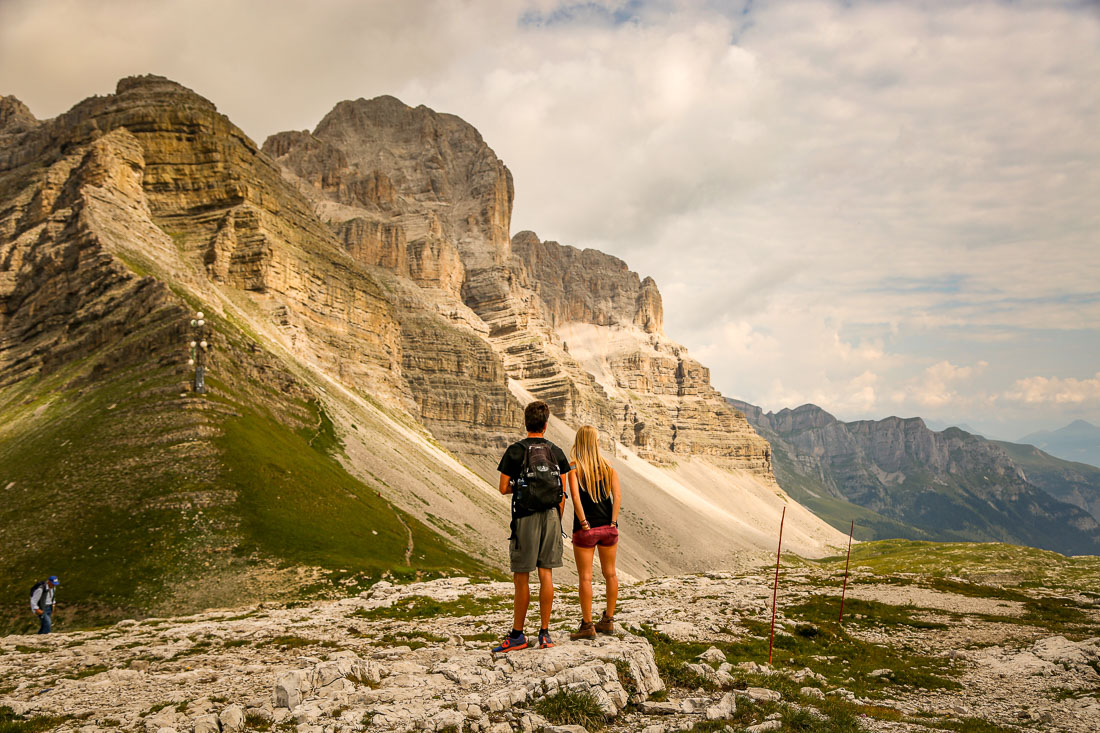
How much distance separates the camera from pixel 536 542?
11.7 metres

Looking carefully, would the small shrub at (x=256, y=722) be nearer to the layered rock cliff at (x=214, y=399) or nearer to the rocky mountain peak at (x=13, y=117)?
the layered rock cliff at (x=214, y=399)

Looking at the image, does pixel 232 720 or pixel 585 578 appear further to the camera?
pixel 585 578

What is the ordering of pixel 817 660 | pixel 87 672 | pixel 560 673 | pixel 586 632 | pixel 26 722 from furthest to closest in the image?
pixel 817 660
pixel 87 672
pixel 586 632
pixel 26 722
pixel 560 673

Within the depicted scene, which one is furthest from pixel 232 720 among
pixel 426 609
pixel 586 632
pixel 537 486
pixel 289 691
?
pixel 426 609

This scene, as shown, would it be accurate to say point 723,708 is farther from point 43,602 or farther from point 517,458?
point 43,602

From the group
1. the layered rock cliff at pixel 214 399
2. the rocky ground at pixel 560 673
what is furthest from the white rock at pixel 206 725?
the layered rock cliff at pixel 214 399

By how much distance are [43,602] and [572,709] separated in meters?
25.3

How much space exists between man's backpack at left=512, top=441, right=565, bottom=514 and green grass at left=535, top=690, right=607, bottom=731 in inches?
128

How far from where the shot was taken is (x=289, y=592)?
28641mm

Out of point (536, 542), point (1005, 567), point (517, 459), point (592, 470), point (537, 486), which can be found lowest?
point (1005, 567)

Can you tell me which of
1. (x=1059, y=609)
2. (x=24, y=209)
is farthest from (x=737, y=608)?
(x=24, y=209)

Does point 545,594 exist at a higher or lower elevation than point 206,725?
higher

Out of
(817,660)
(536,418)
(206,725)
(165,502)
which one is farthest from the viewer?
(165,502)

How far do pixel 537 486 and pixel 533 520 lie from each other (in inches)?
26.4
